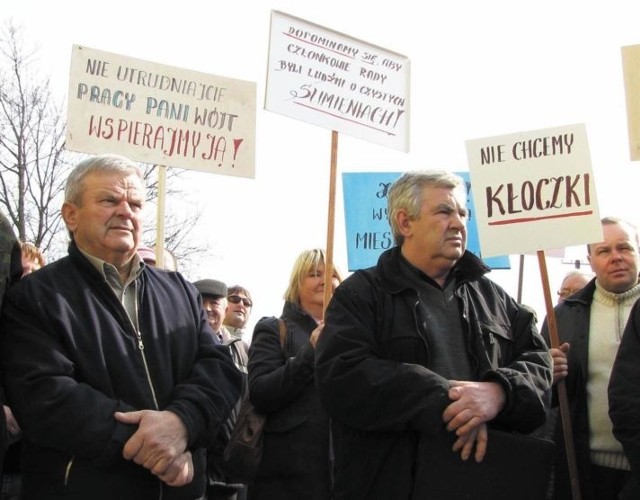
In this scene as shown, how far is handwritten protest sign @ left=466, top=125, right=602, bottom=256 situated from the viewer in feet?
13.6

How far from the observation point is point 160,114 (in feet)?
15.6

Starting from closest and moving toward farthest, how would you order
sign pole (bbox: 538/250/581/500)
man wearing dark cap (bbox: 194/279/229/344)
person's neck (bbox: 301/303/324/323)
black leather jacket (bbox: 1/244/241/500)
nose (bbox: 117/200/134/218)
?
black leather jacket (bbox: 1/244/241/500)
nose (bbox: 117/200/134/218)
sign pole (bbox: 538/250/581/500)
person's neck (bbox: 301/303/324/323)
man wearing dark cap (bbox: 194/279/229/344)

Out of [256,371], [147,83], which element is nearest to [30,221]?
[147,83]

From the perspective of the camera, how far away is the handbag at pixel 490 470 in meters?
2.78

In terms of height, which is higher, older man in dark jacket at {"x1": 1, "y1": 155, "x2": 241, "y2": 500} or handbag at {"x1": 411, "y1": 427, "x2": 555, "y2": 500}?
older man in dark jacket at {"x1": 1, "y1": 155, "x2": 241, "y2": 500}

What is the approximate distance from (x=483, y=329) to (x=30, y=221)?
14.8m

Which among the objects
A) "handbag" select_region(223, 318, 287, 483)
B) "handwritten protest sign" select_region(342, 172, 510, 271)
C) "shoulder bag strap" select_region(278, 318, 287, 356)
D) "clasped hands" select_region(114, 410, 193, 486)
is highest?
"handwritten protest sign" select_region(342, 172, 510, 271)

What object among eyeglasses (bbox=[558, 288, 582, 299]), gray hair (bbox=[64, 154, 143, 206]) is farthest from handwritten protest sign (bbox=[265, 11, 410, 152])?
eyeglasses (bbox=[558, 288, 582, 299])

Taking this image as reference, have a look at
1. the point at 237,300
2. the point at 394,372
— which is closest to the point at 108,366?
the point at 394,372

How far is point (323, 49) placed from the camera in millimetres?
4844

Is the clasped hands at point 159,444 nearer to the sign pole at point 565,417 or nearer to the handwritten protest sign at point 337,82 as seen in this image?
the sign pole at point 565,417

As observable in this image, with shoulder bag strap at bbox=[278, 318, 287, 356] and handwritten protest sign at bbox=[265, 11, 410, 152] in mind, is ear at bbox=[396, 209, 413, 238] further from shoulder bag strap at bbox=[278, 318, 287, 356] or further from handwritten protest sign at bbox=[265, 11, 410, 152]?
handwritten protest sign at bbox=[265, 11, 410, 152]

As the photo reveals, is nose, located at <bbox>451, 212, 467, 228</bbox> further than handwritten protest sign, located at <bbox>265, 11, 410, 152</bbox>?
No

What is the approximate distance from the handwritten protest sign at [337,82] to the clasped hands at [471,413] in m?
2.27
